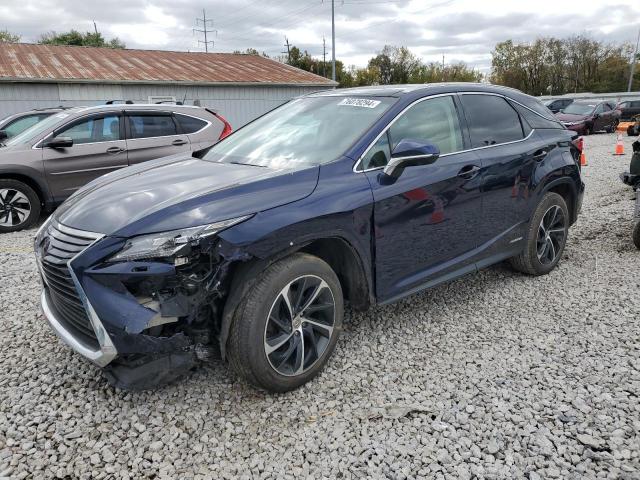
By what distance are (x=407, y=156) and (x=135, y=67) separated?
21.1 meters

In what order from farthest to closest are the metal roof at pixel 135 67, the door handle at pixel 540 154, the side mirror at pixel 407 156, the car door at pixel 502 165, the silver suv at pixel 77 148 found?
the metal roof at pixel 135 67, the silver suv at pixel 77 148, the door handle at pixel 540 154, the car door at pixel 502 165, the side mirror at pixel 407 156

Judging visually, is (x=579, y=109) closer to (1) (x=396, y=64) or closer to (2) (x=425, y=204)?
(2) (x=425, y=204)

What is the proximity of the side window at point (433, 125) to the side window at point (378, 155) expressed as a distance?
0.06 m

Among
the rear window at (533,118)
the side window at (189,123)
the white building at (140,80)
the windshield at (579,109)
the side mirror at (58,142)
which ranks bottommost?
the side mirror at (58,142)

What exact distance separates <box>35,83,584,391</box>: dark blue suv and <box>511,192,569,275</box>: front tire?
0.21m

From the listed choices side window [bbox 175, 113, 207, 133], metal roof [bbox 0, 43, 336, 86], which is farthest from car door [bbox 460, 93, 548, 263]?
metal roof [bbox 0, 43, 336, 86]

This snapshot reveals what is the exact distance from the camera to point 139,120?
7.57 metres

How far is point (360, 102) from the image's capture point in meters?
3.54

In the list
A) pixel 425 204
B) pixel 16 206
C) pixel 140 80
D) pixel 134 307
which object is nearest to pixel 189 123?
pixel 16 206

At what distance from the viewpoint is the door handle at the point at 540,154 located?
4223mm

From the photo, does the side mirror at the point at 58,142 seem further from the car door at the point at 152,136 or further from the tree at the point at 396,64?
the tree at the point at 396,64

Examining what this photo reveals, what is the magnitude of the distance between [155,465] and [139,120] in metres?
6.39

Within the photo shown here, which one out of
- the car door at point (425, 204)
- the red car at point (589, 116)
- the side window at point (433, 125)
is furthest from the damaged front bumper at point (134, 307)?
the red car at point (589, 116)

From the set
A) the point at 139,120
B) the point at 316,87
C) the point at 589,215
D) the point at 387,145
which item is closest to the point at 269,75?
the point at 316,87
